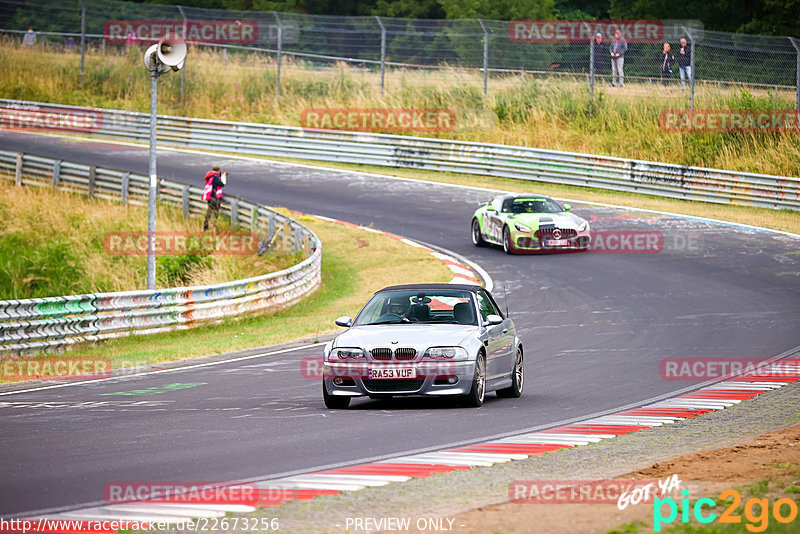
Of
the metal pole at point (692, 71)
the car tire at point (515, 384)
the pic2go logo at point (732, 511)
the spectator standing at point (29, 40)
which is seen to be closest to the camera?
the pic2go logo at point (732, 511)

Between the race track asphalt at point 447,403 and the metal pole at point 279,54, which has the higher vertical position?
the metal pole at point 279,54

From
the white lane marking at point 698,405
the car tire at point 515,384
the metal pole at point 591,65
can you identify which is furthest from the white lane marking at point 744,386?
the metal pole at point 591,65

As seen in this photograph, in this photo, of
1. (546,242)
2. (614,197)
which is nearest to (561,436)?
(546,242)

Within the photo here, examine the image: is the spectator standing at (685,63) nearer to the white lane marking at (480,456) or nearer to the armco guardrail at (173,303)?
the armco guardrail at (173,303)

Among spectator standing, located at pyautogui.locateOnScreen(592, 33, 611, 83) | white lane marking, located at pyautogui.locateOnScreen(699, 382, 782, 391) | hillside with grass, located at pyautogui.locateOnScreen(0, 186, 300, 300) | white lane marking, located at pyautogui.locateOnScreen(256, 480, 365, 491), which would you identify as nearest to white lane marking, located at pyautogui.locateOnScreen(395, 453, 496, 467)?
white lane marking, located at pyautogui.locateOnScreen(256, 480, 365, 491)

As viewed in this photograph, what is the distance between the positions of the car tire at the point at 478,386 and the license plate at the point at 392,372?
650mm

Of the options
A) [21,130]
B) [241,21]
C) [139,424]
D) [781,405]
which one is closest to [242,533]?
[139,424]

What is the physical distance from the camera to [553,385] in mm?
13695

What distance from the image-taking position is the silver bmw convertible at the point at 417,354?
38.1 ft

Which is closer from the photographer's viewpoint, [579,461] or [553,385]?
[579,461]

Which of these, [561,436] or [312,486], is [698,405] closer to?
[561,436]

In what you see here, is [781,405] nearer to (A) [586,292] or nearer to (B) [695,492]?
(B) [695,492]

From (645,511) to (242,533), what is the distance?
7.94ft

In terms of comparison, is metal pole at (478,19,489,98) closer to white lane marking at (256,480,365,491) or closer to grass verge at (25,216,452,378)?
grass verge at (25,216,452,378)
